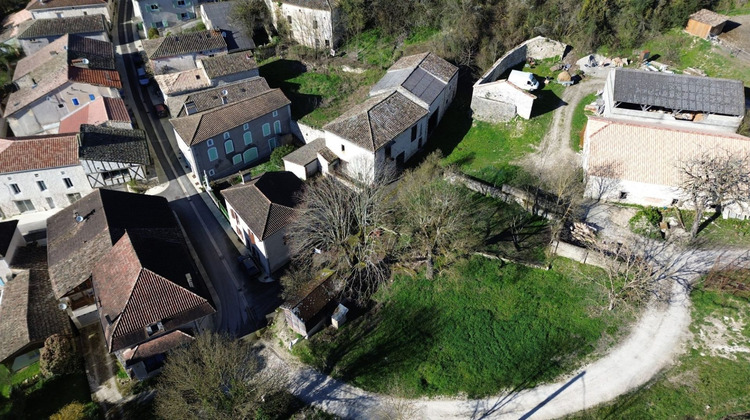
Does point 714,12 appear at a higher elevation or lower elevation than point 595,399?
higher

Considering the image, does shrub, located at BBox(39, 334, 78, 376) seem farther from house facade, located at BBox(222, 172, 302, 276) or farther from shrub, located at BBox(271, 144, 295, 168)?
shrub, located at BBox(271, 144, 295, 168)

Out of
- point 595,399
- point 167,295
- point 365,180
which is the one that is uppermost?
point 365,180

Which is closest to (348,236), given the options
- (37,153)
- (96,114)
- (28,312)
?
(28,312)

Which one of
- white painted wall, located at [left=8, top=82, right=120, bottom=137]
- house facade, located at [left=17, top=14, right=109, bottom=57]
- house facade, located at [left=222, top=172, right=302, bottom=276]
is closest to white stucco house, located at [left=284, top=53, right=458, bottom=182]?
house facade, located at [left=222, top=172, right=302, bottom=276]

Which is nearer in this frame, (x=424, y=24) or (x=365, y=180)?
(x=365, y=180)

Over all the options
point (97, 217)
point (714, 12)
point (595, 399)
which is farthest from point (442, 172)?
point (714, 12)

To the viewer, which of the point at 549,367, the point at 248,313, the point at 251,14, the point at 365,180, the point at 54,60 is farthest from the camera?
the point at 251,14

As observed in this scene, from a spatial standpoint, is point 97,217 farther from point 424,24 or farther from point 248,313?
point 424,24
